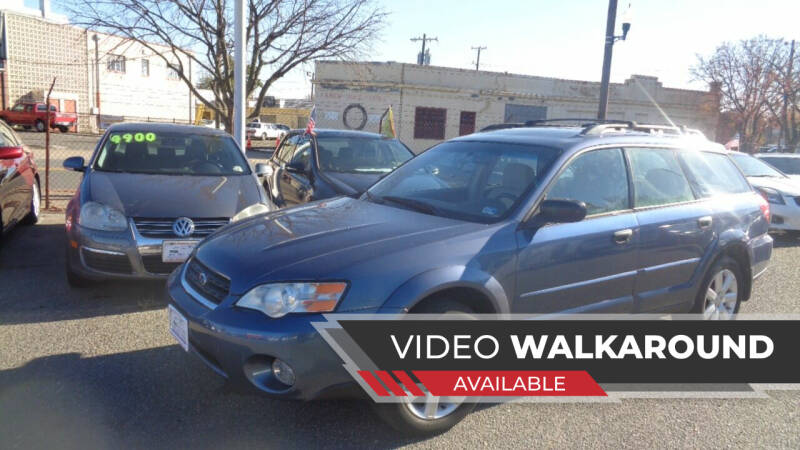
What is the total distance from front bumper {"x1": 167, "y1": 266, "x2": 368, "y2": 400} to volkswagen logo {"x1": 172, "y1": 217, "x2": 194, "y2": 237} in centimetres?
207

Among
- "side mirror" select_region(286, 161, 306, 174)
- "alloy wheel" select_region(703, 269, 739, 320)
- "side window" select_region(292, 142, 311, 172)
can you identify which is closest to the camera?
"alloy wheel" select_region(703, 269, 739, 320)

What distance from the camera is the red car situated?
593cm

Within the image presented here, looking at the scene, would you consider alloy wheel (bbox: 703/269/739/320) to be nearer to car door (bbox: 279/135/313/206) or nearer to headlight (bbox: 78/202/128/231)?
car door (bbox: 279/135/313/206)

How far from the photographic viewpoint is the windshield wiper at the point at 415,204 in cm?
342

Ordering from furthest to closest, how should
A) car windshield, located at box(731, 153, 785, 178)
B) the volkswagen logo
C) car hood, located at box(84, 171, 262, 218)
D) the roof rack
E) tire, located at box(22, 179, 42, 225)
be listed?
car windshield, located at box(731, 153, 785, 178) → tire, located at box(22, 179, 42, 225) → car hood, located at box(84, 171, 262, 218) → the volkswagen logo → the roof rack

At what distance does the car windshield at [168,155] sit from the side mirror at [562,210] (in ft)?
12.5

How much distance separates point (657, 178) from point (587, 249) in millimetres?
1041

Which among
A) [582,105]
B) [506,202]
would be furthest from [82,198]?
[582,105]

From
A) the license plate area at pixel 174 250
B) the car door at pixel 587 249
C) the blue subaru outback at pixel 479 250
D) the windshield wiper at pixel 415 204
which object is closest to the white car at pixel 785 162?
the blue subaru outback at pixel 479 250

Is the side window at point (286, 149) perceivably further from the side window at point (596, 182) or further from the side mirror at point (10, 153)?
the side window at point (596, 182)

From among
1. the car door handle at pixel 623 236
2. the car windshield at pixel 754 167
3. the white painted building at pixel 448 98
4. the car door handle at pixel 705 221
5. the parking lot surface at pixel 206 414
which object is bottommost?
the parking lot surface at pixel 206 414

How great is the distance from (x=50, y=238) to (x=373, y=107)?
20.9m

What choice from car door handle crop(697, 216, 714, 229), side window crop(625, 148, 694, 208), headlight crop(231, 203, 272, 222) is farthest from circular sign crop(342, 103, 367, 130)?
car door handle crop(697, 216, 714, 229)

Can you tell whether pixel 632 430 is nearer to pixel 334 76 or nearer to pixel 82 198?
pixel 82 198
